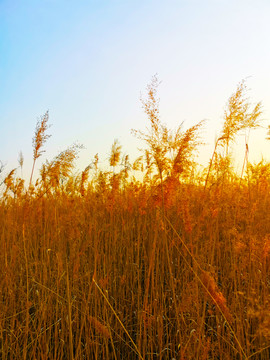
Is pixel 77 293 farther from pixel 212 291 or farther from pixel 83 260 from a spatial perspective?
pixel 212 291

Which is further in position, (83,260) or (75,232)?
(83,260)

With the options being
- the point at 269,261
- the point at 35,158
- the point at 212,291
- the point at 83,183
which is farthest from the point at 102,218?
the point at 212,291

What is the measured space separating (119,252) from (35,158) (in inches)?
44.5

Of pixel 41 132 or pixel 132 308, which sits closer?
pixel 132 308

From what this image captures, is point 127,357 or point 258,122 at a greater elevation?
point 258,122

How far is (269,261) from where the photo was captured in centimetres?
283

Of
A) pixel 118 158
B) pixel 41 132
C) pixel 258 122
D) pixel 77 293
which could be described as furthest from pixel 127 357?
pixel 118 158

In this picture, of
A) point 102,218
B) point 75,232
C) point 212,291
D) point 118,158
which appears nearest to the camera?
point 212,291

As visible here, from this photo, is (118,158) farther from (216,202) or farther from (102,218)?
(216,202)

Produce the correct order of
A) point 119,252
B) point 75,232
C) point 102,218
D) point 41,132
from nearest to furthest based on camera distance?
1. point 75,232
2. point 41,132
3. point 119,252
4. point 102,218

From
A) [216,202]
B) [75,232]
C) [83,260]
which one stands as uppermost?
[216,202]

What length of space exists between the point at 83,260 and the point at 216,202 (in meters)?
1.32

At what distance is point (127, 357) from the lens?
86.3 inches

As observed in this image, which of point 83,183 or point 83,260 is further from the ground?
point 83,183
